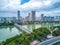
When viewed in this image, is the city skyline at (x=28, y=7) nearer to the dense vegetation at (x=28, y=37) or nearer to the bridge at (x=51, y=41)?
the dense vegetation at (x=28, y=37)

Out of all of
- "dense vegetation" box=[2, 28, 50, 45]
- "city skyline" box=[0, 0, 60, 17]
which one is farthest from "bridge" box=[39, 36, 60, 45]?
"city skyline" box=[0, 0, 60, 17]

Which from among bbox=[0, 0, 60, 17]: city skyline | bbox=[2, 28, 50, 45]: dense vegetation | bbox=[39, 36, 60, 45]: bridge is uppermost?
bbox=[0, 0, 60, 17]: city skyline

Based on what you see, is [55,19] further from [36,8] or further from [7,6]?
[7,6]

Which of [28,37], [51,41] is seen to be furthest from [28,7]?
[51,41]

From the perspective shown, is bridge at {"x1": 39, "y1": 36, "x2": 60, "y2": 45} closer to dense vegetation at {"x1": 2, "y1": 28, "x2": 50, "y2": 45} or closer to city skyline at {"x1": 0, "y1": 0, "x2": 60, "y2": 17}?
dense vegetation at {"x1": 2, "y1": 28, "x2": 50, "y2": 45}

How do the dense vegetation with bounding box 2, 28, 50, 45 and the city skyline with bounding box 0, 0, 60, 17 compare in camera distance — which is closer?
the dense vegetation with bounding box 2, 28, 50, 45

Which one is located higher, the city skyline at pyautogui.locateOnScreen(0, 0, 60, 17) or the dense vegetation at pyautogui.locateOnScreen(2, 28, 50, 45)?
the city skyline at pyautogui.locateOnScreen(0, 0, 60, 17)
